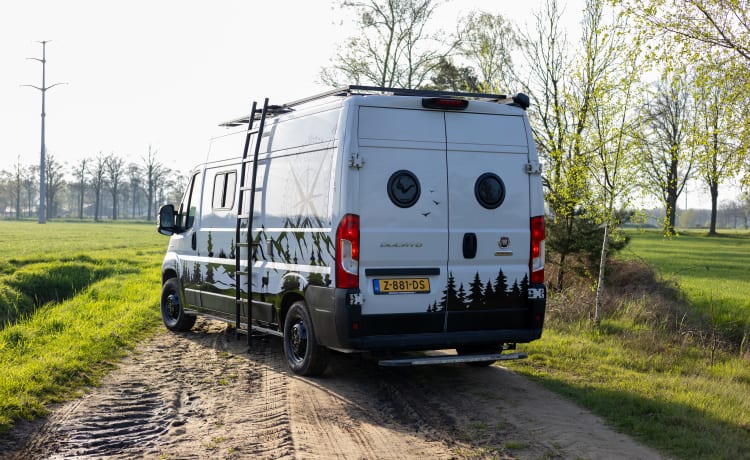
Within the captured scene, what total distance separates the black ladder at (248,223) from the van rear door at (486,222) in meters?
2.40

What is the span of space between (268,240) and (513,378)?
2975 millimetres

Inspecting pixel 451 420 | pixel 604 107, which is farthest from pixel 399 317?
pixel 604 107

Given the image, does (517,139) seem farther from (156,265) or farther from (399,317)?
(156,265)

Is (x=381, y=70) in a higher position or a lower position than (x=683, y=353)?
higher

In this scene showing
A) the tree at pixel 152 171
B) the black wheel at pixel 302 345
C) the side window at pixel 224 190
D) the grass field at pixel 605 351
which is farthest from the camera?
the tree at pixel 152 171

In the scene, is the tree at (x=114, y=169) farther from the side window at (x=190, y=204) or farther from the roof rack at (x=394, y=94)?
the roof rack at (x=394, y=94)

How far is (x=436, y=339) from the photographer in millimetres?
7211

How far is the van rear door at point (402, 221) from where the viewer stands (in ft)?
23.0

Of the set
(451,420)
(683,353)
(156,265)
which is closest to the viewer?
(451,420)

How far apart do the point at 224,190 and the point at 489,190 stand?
357 centimetres

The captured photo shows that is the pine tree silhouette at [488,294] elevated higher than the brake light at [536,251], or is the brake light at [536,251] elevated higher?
the brake light at [536,251]

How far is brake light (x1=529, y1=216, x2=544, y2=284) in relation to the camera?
300 inches

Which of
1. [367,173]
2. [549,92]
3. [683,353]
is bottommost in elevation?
[683,353]

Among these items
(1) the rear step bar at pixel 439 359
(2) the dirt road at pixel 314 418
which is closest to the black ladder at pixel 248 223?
(2) the dirt road at pixel 314 418
